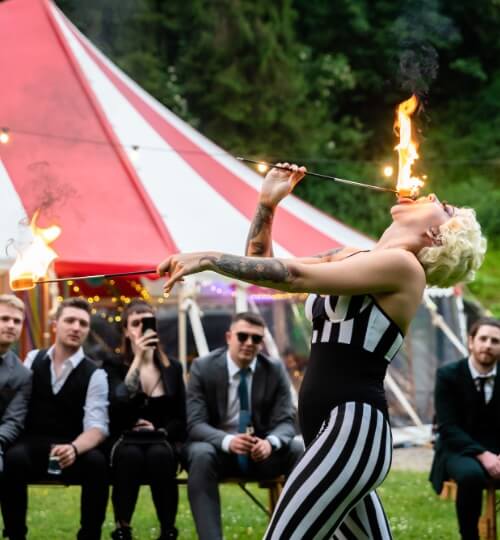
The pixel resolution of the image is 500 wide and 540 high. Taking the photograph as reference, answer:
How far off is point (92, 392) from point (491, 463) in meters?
1.97

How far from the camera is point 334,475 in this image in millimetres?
2832

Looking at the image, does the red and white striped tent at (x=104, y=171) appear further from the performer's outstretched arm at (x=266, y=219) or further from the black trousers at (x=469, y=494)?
the performer's outstretched arm at (x=266, y=219)

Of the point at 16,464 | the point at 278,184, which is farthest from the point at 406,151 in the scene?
the point at 16,464

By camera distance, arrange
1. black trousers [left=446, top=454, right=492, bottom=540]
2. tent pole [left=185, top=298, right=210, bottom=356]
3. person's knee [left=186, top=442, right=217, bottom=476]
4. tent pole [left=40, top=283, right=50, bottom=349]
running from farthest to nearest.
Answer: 1. tent pole [left=185, top=298, right=210, bottom=356]
2. tent pole [left=40, top=283, right=50, bottom=349]
3. person's knee [left=186, top=442, right=217, bottom=476]
4. black trousers [left=446, top=454, right=492, bottom=540]

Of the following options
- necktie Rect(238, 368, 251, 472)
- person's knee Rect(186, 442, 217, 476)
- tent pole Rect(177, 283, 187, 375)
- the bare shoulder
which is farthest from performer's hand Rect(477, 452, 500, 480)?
tent pole Rect(177, 283, 187, 375)

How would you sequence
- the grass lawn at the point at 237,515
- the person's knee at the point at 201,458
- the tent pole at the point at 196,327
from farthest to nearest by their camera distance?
1. the tent pole at the point at 196,327
2. the grass lawn at the point at 237,515
3. the person's knee at the point at 201,458

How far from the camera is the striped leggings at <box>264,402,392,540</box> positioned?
2.82 metres

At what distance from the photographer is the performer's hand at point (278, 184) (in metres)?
3.52

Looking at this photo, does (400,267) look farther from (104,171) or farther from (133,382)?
(104,171)

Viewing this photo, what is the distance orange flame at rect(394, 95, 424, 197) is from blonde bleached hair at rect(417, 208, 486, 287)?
295mm

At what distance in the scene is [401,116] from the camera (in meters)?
3.72

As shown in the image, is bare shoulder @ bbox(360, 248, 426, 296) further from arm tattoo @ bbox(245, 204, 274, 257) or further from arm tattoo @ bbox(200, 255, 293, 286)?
arm tattoo @ bbox(245, 204, 274, 257)

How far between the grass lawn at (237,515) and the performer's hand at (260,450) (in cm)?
60

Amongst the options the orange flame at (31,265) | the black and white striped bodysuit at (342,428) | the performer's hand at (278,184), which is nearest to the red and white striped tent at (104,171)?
the orange flame at (31,265)
